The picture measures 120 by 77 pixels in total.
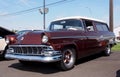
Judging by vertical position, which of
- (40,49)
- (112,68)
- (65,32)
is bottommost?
(112,68)

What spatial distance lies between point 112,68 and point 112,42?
400 centimetres

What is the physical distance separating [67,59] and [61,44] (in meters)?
0.72

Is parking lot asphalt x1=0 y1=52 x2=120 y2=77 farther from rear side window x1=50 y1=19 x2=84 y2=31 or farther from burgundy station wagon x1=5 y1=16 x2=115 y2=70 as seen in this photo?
rear side window x1=50 y1=19 x2=84 y2=31

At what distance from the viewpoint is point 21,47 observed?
8094 millimetres

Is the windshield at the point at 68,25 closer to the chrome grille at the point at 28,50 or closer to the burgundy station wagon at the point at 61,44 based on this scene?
the burgundy station wagon at the point at 61,44

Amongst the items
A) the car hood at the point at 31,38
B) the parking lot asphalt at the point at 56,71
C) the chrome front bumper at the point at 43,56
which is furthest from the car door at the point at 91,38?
the car hood at the point at 31,38

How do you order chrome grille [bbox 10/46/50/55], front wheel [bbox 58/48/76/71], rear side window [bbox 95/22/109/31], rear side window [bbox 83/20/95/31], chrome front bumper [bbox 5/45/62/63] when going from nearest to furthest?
chrome front bumper [bbox 5/45/62/63] < chrome grille [bbox 10/46/50/55] < front wheel [bbox 58/48/76/71] < rear side window [bbox 83/20/95/31] < rear side window [bbox 95/22/109/31]

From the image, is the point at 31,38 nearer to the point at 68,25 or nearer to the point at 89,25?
the point at 68,25

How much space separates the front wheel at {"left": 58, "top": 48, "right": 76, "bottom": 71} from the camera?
7972 millimetres

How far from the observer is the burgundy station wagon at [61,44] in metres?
7.55

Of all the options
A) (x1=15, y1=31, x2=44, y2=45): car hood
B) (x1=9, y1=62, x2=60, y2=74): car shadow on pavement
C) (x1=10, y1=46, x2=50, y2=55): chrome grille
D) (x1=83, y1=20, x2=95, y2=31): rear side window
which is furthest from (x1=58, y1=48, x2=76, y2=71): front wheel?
(x1=83, y1=20, x2=95, y2=31): rear side window

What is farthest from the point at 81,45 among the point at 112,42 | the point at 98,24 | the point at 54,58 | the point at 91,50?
the point at 112,42

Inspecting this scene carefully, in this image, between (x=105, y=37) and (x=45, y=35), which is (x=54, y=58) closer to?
(x=45, y=35)

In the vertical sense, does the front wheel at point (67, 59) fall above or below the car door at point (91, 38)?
below
